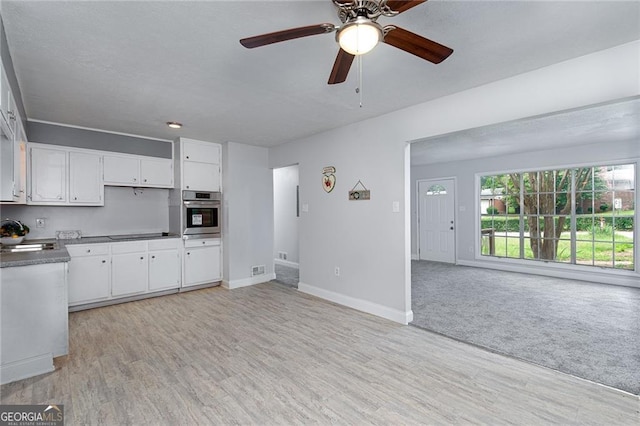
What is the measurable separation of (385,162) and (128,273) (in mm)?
3860

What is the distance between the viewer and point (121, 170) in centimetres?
437

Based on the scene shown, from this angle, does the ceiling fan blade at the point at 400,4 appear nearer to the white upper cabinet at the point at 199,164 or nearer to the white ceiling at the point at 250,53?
the white ceiling at the point at 250,53

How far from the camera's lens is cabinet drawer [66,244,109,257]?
3.70 meters

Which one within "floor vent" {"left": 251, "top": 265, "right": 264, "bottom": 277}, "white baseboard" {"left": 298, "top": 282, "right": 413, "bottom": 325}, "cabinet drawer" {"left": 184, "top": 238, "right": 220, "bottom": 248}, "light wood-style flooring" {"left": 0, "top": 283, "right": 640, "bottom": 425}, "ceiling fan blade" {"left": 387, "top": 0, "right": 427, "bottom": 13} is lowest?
"light wood-style flooring" {"left": 0, "top": 283, "right": 640, "bottom": 425}

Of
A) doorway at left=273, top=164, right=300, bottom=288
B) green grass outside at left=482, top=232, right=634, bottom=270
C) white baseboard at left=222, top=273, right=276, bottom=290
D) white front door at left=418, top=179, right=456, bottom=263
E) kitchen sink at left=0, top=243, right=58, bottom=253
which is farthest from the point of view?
white front door at left=418, top=179, right=456, bottom=263

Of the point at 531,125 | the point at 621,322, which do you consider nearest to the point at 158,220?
the point at 531,125

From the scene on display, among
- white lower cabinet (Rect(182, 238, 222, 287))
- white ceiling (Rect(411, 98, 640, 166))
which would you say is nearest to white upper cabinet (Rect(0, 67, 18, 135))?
white lower cabinet (Rect(182, 238, 222, 287))

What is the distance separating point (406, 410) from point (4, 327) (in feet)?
9.96

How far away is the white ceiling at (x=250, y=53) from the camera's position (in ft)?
5.68

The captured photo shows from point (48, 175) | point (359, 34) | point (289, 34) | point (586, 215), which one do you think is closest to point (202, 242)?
point (48, 175)

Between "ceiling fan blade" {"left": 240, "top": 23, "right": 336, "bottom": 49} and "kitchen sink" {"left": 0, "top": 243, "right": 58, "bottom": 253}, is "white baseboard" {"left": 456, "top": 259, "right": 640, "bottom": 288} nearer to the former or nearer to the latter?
"ceiling fan blade" {"left": 240, "top": 23, "right": 336, "bottom": 49}

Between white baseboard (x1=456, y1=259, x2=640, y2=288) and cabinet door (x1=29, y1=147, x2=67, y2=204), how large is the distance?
766 cm

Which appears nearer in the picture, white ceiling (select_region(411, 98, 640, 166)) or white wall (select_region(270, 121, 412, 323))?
white wall (select_region(270, 121, 412, 323))

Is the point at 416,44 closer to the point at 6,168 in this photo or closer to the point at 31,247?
the point at 6,168
